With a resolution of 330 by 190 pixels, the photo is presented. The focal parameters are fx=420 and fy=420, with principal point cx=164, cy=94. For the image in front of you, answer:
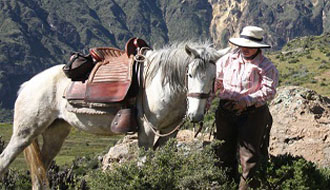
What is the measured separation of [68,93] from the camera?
6344 millimetres

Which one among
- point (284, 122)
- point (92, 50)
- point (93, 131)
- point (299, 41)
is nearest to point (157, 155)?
point (93, 131)

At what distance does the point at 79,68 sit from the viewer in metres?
6.37

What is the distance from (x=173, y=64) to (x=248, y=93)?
1023 mm

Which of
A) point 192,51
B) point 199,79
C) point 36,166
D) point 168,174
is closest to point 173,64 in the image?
point 192,51

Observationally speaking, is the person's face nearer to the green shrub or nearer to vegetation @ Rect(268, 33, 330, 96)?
the green shrub

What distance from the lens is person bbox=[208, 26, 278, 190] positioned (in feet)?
16.4

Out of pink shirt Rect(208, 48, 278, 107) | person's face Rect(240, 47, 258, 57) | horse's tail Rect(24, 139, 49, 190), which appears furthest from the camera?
horse's tail Rect(24, 139, 49, 190)

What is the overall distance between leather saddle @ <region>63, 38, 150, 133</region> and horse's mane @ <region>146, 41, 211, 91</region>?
323mm

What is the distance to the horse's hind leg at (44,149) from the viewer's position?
6973 millimetres

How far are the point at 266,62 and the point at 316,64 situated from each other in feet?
143

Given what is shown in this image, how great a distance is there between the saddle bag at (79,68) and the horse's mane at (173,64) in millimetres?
1249

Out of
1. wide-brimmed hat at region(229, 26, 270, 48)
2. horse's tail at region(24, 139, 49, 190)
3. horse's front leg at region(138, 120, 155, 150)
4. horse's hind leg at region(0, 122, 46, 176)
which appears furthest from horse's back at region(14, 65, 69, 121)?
wide-brimmed hat at region(229, 26, 270, 48)

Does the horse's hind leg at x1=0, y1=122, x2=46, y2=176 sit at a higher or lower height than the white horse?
lower

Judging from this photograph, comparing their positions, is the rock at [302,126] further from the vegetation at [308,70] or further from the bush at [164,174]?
the vegetation at [308,70]
